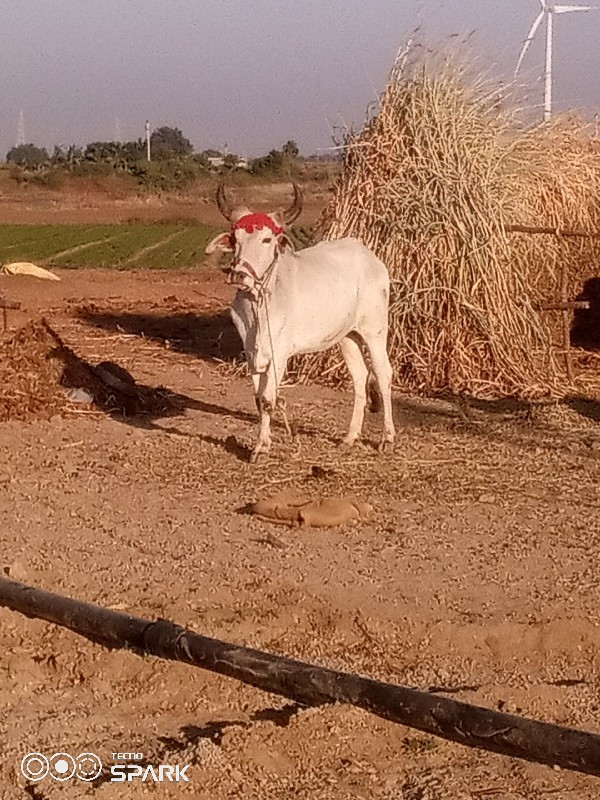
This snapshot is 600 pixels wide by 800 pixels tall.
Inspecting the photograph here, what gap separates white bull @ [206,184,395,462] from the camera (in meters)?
9.23

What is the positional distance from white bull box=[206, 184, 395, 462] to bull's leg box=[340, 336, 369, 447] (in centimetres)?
1

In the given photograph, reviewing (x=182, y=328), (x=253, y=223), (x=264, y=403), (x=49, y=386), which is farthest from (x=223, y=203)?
(x=182, y=328)

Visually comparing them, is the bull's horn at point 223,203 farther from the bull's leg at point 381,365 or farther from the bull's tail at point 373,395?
the bull's tail at point 373,395

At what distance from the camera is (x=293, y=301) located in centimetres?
952

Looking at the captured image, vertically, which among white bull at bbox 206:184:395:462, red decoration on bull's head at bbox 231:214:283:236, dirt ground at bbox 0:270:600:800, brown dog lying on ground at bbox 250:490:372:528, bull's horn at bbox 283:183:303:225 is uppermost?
bull's horn at bbox 283:183:303:225

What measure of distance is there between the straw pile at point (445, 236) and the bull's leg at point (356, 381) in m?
2.17

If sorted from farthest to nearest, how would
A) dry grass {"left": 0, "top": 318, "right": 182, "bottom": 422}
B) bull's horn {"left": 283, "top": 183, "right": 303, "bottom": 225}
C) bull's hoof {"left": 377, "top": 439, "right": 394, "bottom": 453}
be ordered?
dry grass {"left": 0, "top": 318, "right": 182, "bottom": 422} < bull's hoof {"left": 377, "top": 439, "right": 394, "bottom": 453} < bull's horn {"left": 283, "top": 183, "right": 303, "bottom": 225}

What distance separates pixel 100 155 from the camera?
76.6 meters

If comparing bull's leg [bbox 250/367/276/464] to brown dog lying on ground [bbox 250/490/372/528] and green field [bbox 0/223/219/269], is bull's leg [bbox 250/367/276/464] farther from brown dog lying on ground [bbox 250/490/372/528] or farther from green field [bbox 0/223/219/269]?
green field [bbox 0/223/219/269]

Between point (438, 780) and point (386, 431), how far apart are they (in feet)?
18.2

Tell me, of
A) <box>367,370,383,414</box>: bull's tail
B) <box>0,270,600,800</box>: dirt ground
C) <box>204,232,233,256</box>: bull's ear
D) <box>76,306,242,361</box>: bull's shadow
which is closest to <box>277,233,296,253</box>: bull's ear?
<box>204,232,233,256</box>: bull's ear

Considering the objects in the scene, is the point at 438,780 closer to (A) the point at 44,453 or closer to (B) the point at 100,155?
(A) the point at 44,453

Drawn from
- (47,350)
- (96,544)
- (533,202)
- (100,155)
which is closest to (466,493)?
(96,544)

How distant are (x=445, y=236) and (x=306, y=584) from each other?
6.64 meters
